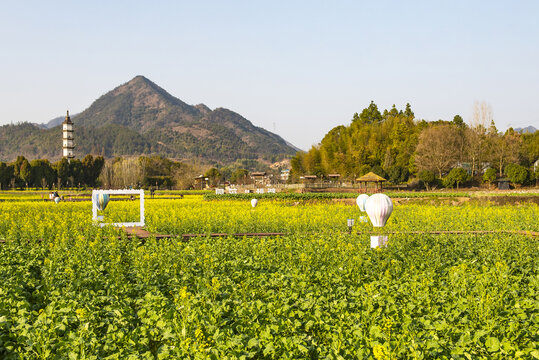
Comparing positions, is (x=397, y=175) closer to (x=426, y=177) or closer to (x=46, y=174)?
(x=426, y=177)

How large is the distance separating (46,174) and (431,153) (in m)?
73.4

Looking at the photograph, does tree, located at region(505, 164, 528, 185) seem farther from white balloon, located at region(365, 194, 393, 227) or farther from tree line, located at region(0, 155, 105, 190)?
tree line, located at region(0, 155, 105, 190)

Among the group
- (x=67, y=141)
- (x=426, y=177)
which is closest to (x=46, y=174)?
(x=67, y=141)

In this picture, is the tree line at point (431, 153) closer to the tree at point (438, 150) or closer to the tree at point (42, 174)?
the tree at point (438, 150)

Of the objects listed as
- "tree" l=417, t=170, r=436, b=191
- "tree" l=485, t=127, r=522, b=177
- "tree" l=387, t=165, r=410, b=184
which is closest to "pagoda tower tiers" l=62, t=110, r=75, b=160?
"tree" l=387, t=165, r=410, b=184

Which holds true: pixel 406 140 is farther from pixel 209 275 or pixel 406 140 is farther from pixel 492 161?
pixel 209 275

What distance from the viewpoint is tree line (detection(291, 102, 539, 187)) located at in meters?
63.7

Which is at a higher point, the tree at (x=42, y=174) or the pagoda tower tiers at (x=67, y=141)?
the pagoda tower tiers at (x=67, y=141)

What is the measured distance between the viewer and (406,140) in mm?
78875

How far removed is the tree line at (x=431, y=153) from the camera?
63688 millimetres

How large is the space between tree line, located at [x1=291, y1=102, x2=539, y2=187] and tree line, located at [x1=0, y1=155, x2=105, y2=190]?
4838 centimetres

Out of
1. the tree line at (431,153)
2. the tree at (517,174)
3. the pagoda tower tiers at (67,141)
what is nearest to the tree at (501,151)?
the tree line at (431,153)

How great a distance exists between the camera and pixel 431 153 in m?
67.3

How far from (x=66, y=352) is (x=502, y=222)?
71.3 ft
